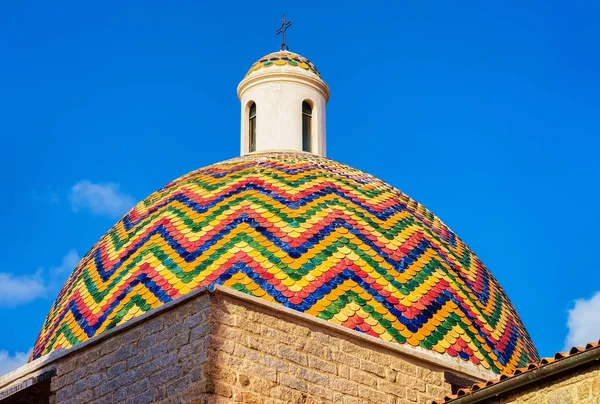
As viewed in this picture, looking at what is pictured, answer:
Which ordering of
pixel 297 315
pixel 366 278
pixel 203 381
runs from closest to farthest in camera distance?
pixel 203 381 < pixel 297 315 < pixel 366 278

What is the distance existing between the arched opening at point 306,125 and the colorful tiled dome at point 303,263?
1.64 meters

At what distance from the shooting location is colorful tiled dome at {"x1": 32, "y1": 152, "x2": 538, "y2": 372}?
34.8ft

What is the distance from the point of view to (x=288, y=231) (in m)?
11.3

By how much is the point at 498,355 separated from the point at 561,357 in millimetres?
4207

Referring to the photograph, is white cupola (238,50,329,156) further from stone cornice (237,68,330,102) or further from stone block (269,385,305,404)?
stone block (269,385,305,404)

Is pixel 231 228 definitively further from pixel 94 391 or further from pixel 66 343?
pixel 94 391

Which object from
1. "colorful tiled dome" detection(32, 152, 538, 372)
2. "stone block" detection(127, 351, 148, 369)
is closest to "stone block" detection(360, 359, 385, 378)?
"colorful tiled dome" detection(32, 152, 538, 372)

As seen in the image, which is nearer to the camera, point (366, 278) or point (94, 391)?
point (94, 391)

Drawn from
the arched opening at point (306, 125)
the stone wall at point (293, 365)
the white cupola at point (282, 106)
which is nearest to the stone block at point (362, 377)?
the stone wall at point (293, 365)

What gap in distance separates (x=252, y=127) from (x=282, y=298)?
5.02m

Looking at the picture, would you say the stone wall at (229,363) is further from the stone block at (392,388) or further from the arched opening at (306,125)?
the arched opening at (306,125)

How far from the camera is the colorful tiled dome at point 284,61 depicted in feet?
49.4

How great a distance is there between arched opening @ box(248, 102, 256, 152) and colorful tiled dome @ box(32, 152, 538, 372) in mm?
1642

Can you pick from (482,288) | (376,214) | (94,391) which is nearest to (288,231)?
(376,214)
